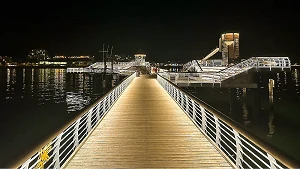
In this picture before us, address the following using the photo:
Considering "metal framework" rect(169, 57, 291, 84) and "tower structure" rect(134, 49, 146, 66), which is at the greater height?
"tower structure" rect(134, 49, 146, 66)

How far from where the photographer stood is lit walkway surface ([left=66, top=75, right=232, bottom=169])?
591 cm

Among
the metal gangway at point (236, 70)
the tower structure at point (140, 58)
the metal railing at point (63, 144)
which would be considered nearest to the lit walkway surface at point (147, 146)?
the metal railing at point (63, 144)

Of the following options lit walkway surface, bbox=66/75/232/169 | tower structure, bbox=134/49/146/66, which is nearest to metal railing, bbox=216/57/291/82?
lit walkway surface, bbox=66/75/232/169

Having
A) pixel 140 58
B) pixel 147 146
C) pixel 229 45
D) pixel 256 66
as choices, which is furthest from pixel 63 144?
pixel 140 58

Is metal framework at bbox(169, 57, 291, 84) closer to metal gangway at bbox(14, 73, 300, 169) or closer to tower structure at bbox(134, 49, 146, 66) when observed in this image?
metal gangway at bbox(14, 73, 300, 169)

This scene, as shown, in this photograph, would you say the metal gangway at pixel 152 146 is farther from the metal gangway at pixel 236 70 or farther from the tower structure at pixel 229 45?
the tower structure at pixel 229 45

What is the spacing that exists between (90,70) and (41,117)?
190 ft

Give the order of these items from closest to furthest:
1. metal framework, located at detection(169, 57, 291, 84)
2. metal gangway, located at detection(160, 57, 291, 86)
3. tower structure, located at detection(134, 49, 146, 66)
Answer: metal gangway, located at detection(160, 57, 291, 86) < metal framework, located at detection(169, 57, 291, 84) < tower structure, located at detection(134, 49, 146, 66)

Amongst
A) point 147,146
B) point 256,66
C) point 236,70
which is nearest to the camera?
point 147,146

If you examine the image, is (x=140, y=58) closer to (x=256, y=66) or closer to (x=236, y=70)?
(x=236, y=70)

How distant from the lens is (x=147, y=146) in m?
7.17

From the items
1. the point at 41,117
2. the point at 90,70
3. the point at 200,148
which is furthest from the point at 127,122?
the point at 90,70

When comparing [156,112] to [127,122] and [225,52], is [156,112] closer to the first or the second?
[127,122]

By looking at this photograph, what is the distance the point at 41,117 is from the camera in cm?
2509
